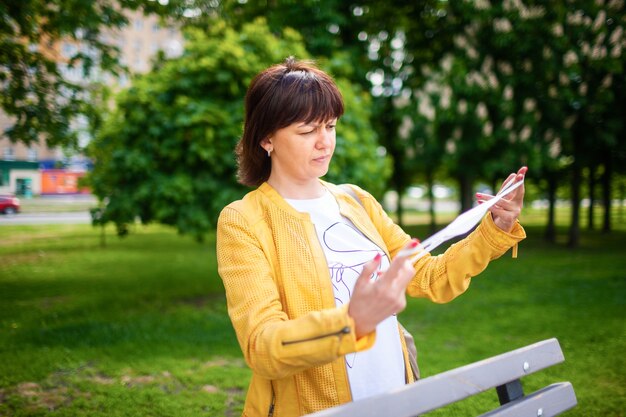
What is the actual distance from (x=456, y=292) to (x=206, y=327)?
5.51 m

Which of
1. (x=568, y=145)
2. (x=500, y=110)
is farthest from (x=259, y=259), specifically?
(x=568, y=145)

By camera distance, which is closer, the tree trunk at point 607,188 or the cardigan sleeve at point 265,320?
the cardigan sleeve at point 265,320

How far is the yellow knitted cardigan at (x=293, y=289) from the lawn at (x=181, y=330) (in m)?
2.74

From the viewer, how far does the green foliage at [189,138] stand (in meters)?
7.15

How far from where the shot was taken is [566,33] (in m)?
12.8

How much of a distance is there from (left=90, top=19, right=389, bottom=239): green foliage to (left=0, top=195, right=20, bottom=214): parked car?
51.8 inches

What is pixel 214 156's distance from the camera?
723 cm

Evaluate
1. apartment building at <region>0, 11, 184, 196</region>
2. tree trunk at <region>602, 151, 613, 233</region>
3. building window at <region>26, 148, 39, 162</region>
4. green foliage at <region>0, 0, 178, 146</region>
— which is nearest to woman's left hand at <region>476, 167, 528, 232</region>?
green foliage at <region>0, 0, 178, 146</region>

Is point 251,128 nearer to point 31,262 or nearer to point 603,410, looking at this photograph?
point 603,410

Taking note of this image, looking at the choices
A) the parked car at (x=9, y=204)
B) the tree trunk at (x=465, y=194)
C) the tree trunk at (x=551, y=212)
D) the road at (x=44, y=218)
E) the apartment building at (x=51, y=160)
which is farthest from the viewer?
the tree trunk at (x=551, y=212)

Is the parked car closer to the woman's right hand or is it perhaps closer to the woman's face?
the woman's face

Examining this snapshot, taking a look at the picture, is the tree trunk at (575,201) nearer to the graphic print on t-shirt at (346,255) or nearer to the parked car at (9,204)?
the parked car at (9,204)

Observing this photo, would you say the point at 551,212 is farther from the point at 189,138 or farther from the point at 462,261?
the point at 462,261

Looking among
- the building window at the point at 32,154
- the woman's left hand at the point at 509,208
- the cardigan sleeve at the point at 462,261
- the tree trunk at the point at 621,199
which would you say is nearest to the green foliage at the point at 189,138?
the building window at the point at 32,154
